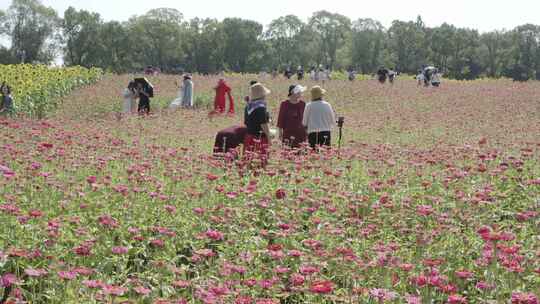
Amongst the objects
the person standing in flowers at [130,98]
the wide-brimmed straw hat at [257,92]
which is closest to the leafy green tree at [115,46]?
the person standing in flowers at [130,98]

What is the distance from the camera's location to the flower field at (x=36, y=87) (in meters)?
17.4

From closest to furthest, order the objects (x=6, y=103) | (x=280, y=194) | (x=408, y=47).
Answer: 1. (x=280, y=194)
2. (x=6, y=103)
3. (x=408, y=47)

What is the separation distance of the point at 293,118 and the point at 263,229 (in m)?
4.52

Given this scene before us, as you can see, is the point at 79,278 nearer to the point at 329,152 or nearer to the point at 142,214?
the point at 142,214

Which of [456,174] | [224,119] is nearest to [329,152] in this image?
[456,174]

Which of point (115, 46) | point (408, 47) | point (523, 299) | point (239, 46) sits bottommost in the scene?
point (523, 299)

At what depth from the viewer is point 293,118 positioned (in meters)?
9.36

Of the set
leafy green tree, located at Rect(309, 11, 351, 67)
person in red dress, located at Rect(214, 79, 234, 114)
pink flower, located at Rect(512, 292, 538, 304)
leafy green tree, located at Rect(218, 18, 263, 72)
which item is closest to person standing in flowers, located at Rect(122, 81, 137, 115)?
person in red dress, located at Rect(214, 79, 234, 114)

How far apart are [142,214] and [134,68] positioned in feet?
275

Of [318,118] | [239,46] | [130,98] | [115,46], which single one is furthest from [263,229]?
[239,46]

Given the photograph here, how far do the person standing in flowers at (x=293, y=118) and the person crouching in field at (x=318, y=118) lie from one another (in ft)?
0.41

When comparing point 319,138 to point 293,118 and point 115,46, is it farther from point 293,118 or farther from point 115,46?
point 115,46

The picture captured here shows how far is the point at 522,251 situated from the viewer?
4.55m

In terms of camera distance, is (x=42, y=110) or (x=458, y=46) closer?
(x=42, y=110)
